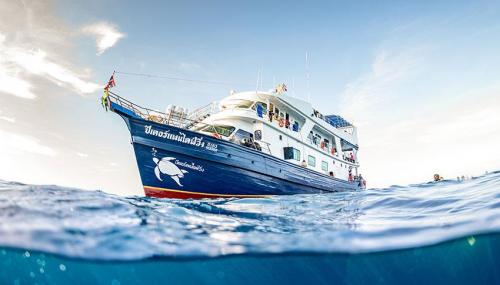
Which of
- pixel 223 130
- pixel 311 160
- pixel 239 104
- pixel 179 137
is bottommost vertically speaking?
pixel 179 137

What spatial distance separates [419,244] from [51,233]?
7.10 m

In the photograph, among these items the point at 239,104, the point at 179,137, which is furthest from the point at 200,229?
the point at 239,104

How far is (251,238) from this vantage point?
532 centimetres

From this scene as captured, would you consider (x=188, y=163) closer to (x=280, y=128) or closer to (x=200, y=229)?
(x=280, y=128)

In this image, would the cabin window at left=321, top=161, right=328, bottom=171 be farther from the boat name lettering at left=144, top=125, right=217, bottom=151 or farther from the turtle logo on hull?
the turtle logo on hull

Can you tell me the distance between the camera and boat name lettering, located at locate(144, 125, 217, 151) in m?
11.9

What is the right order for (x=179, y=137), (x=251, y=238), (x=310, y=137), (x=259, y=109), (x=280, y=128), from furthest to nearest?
(x=310, y=137) → (x=280, y=128) → (x=259, y=109) → (x=179, y=137) → (x=251, y=238)

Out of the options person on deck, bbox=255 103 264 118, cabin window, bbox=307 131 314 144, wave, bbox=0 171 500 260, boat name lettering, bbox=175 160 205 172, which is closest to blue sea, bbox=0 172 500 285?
wave, bbox=0 171 500 260

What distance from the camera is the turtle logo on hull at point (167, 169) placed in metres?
11.9

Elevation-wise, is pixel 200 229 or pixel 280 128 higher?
pixel 280 128

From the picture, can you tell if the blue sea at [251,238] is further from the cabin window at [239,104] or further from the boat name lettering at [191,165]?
the cabin window at [239,104]

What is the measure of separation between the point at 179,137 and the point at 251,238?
7.68m

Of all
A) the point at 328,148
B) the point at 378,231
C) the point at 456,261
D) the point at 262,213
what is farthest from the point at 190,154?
the point at 328,148

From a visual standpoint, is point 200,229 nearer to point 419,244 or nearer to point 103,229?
point 103,229
